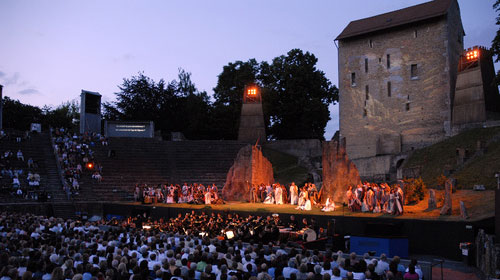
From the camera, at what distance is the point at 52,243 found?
14188mm

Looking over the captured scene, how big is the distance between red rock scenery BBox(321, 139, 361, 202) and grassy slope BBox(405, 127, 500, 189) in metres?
6.76

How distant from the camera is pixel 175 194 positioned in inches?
1380

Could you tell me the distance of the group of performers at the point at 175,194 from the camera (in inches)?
1325

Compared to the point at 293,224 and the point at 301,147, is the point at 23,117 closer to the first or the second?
the point at 301,147

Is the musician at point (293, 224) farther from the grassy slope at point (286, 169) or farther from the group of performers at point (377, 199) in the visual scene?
the grassy slope at point (286, 169)

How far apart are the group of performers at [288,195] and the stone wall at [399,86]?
17.1 metres

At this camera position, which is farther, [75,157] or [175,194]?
[75,157]

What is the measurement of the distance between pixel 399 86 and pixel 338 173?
68.8 ft

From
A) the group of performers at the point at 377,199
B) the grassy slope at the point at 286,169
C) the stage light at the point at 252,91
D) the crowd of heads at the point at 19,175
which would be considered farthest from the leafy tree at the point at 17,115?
the group of performers at the point at 377,199

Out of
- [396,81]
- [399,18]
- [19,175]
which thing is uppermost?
[399,18]

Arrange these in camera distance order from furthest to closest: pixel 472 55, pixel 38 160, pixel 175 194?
1. pixel 472 55
2. pixel 38 160
3. pixel 175 194

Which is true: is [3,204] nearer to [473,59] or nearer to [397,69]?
[397,69]

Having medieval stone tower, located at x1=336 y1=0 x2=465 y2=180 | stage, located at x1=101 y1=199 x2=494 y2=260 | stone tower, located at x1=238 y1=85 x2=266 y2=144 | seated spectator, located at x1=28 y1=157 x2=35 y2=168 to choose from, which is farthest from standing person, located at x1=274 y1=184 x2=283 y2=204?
seated spectator, located at x1=28 y1=157 x2=35 y2=168

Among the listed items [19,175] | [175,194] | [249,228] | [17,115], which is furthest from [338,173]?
[17,115]
